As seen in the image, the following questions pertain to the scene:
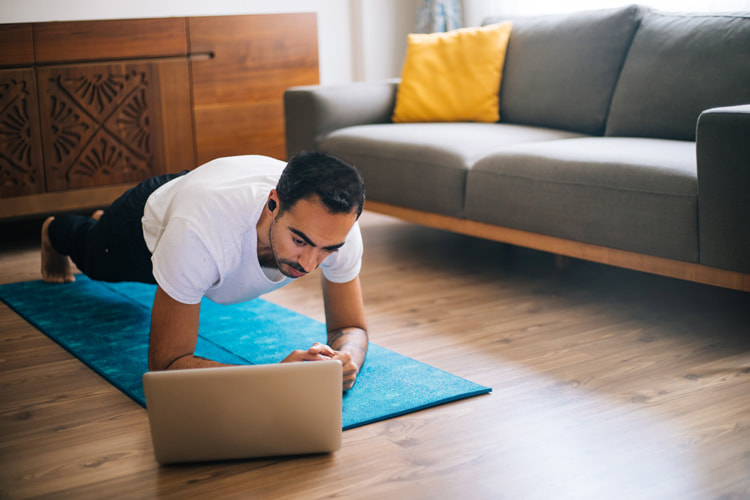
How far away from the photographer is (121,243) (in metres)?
2.20

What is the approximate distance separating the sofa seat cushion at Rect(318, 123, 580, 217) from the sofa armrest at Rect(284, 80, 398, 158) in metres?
0.14

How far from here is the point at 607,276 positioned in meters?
2.83

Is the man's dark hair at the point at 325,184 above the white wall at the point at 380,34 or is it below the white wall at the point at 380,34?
below

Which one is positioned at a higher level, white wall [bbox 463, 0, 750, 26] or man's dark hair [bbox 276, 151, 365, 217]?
white wall [bbox 463, 0, 750, 26]

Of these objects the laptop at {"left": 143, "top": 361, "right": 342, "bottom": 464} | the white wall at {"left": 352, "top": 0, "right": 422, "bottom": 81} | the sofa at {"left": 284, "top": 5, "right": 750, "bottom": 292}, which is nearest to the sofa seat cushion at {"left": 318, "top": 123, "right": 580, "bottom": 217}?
the sofa at {"left": 284, "top": 5, "right": 750, "bottom": 292}

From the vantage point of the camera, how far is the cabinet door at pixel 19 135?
3295mm

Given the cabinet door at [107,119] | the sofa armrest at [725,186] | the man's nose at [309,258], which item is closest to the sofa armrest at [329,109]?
the cabinet door at [107,119]

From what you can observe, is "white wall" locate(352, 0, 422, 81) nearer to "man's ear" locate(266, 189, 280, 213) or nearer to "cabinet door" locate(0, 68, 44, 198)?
"cabinet door" locate(0, 68, 44, 198)

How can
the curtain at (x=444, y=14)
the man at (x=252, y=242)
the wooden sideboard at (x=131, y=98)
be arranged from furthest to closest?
the curtain at (x=444, y=14)
the wooden sideboard at (x=131, y=98)
the man at (x=252, y=242)

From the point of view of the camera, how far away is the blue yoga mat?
183 centimetres

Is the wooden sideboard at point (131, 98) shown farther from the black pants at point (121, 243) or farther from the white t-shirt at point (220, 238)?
the white t-shirt at point (220, 238)

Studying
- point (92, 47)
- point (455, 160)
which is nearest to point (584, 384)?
point (455, 160)

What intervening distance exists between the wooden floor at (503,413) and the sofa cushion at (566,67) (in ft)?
2.40

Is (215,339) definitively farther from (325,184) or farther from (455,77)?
(455,77)
